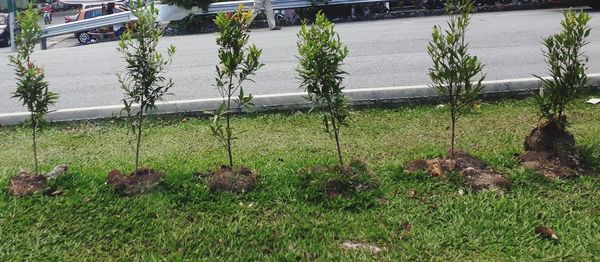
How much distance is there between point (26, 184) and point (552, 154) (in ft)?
12.4

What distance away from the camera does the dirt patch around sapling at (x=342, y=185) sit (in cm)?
399

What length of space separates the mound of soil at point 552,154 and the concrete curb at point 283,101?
1.91 metres

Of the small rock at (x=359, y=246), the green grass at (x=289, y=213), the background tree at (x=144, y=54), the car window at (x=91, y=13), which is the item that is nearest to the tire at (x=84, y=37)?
the car window at (x=91, y=13)

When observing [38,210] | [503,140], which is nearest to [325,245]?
[38,210]

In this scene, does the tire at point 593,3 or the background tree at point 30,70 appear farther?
the tire at point 593,3

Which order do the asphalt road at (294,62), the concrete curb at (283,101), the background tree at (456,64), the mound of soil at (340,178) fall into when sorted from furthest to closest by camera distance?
the asphalt road at (294,62)
the concrete curb at (283,101)
the background tree at (456,64)
the mound of soil at (340,178)

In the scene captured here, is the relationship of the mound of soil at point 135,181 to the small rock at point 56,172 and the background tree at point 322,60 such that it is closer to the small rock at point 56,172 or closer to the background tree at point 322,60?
the small rock at point 56,172

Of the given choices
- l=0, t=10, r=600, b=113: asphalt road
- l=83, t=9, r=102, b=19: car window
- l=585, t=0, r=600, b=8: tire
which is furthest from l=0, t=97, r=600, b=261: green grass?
l=83, t=9, r=102, b=19: car window

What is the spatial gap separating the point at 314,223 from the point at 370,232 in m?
0.36

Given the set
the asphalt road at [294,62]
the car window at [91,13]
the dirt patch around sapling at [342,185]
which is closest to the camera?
the dirt patch around sapling at [342,185]

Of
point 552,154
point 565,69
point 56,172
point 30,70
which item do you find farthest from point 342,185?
point 30,70

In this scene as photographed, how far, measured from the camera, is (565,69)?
4441 millimetres

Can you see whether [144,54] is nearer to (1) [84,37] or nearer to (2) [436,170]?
(2) [436,170]

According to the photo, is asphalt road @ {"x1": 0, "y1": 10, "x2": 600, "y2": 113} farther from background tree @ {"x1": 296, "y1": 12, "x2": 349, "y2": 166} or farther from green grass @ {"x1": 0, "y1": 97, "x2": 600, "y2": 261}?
background tree @ {"x1": 296, "y1": 12, "x2": 349, "y2": 166}
